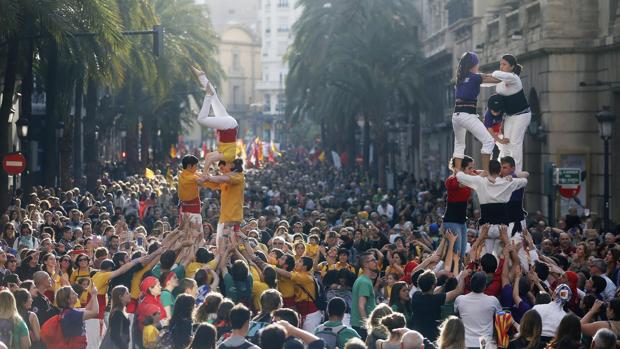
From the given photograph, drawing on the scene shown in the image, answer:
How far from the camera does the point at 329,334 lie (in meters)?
11.4

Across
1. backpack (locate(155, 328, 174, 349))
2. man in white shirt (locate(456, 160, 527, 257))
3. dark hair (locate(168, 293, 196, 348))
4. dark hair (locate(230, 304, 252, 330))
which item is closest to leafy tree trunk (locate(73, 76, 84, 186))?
man in white shirt (locate(456, 160, 527, 257))

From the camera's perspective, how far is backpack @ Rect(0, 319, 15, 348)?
11406 mm

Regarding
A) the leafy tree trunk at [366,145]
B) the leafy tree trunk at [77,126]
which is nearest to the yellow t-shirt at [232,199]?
the leafy tree trunk at [77,126]

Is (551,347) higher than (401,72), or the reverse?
(401,72)

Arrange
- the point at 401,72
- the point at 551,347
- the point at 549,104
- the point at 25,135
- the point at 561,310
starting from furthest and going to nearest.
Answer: the point at 401,72 < the point at 25,135 < the point at 549,104 < the point at 561,310 < the point at 551,347

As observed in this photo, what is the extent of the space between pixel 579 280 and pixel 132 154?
150 ft

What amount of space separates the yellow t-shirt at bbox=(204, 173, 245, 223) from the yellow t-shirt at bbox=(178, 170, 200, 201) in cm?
17

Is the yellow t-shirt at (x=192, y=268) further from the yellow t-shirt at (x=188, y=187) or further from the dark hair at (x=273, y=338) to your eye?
the dark hair at (x=273, y=338)

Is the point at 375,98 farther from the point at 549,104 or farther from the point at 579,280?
the point at 579,280

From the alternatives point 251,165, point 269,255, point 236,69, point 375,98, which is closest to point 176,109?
point 251,165

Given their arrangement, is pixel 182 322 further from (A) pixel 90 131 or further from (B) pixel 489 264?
(A) pixel 90 131

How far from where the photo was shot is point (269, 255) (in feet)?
55.6

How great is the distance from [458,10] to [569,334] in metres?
41.1

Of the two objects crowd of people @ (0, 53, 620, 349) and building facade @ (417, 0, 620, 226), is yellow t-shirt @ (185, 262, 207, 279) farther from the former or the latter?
building facade @ (417, 0, 620, 226)
